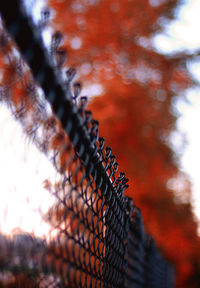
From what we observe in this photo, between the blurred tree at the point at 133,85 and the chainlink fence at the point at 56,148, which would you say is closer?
the chainlink fence at the point at 56,148

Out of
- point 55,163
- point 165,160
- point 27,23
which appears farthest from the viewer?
point 165,160

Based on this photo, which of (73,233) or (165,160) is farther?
(165,160)

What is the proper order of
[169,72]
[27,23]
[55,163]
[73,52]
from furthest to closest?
1. [169,72]
2. [73,52]
3. [55,163]
4. [27,23]

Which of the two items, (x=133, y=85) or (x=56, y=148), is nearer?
(x=56, y=148)

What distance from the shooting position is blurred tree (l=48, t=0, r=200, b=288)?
10102 mm

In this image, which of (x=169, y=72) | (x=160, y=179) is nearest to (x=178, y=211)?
(x=160, y=179)

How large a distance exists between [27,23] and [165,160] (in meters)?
12.5

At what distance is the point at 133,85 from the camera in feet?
36.7

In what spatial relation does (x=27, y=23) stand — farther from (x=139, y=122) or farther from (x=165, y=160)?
(x=165, y=160)

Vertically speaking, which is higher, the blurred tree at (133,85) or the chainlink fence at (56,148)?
the blurred tree at (133,85)

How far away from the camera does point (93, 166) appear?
1.37m

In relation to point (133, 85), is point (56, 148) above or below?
below

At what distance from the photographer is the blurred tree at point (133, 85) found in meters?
10.1

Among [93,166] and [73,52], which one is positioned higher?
[73,52]
